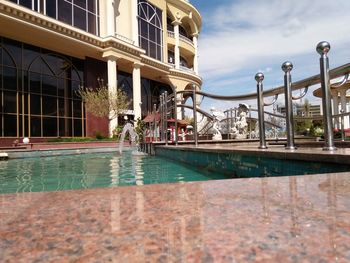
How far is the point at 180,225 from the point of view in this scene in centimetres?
107

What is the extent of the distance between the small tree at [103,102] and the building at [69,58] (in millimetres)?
944

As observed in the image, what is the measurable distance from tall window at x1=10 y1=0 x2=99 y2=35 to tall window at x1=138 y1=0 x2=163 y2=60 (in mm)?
5788

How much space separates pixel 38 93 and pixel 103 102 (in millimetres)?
4610

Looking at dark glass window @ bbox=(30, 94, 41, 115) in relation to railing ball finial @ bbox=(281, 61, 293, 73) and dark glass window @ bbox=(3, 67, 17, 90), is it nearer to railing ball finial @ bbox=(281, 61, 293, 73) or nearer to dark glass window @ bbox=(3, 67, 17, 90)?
dark glass window @ bbox=(3, 67, 17, 90)

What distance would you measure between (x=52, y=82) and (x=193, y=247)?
82.1 feet

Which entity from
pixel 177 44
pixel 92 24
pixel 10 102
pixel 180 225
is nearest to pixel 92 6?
pixel 92 24

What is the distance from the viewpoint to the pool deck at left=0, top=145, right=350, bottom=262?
82 centimetres

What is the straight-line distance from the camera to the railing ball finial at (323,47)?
3.52 metres

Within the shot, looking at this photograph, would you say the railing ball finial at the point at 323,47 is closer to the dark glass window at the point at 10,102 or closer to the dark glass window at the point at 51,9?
the dark glass window at the point at 10,102

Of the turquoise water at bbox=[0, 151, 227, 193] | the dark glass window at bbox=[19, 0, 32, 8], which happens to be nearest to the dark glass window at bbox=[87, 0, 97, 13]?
the dark glass window at bbox=[19, 0, 32, 8]

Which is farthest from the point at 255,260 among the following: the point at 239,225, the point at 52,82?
the point at 52,82

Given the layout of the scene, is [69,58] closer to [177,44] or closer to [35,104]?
[35,104]

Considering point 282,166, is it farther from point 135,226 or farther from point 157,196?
point 135,226

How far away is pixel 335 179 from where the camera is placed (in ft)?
6.29
